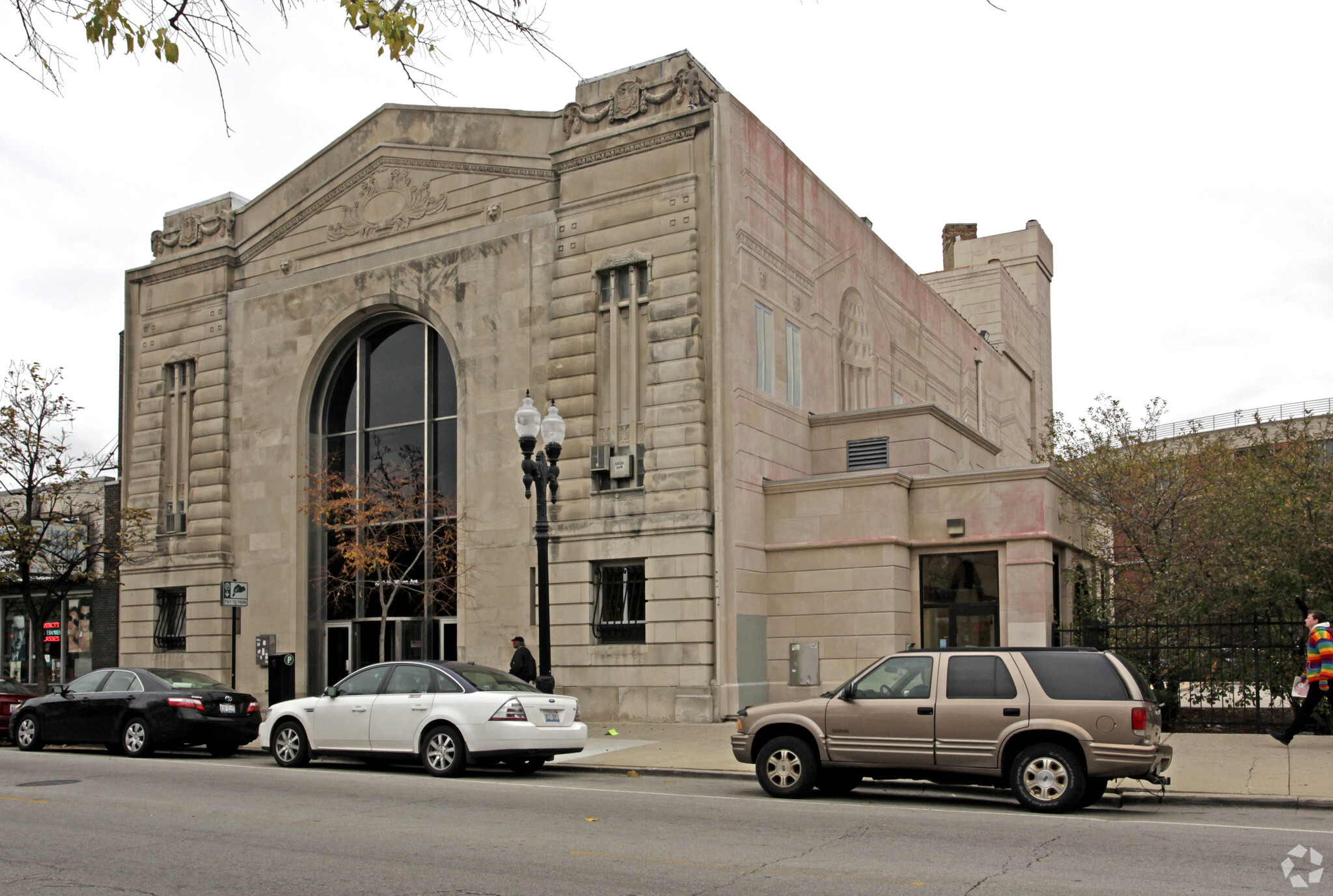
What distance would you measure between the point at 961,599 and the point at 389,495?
43.1 ft

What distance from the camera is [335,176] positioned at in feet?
101

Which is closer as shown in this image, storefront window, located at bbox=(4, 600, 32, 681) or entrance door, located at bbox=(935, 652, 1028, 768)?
entrance door, located at bbox=(935, 652, 1028, 768)

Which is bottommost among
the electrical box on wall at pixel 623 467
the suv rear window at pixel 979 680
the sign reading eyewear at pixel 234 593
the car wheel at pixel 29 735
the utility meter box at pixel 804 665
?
the car wheel at pixel 29 735

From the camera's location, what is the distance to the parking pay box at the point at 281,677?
24.1 m

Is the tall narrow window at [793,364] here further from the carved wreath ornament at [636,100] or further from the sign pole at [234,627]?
the sign pole at [234,627]

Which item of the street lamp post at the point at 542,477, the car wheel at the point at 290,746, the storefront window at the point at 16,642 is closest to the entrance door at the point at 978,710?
the street lamp post at the point at 542,477

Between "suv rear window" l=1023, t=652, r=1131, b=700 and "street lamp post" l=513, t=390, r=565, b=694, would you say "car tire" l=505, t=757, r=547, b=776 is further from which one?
"suv rear window" l=1023, t=652, r=1131, b=700

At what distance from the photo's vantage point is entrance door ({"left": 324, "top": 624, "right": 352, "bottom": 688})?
98.2 feet

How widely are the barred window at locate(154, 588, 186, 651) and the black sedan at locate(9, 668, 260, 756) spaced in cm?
1178

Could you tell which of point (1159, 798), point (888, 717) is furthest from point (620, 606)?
point (1159, 798)

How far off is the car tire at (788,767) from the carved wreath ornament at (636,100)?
15623 millimetres

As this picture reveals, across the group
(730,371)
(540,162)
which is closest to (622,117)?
(540,162)

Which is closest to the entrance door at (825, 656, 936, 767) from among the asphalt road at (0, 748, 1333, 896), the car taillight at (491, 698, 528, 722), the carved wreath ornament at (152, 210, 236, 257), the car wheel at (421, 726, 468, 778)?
the asphalt road at (0, 748, 1333, 896)

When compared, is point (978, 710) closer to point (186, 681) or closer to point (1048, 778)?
point (1048, 778)
